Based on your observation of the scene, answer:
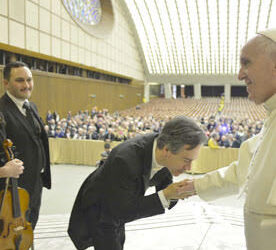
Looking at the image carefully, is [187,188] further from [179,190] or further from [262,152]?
[262,152]

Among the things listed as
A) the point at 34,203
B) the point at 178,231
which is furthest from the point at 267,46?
the point at 178,231

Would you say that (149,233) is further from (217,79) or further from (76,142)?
(217,79)

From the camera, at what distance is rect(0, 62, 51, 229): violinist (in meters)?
2.68

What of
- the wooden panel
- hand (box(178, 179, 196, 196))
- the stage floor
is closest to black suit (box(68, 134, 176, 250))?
hand (box(178, 179, 196, 196))

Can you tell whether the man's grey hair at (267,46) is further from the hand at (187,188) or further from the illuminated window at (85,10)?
the illuminated window at (85,10)

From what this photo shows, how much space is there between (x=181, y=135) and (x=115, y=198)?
520 millimetres

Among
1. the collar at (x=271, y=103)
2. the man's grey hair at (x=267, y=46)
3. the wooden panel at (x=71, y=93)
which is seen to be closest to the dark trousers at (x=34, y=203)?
the collar at (x=271, y=103)

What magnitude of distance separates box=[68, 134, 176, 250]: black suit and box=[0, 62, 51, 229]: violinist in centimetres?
95

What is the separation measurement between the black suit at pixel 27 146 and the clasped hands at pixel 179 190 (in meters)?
1.42

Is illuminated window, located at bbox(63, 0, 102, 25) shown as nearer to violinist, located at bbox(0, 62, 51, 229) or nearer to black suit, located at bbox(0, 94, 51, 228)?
violinist, located at bbox(0, 62, 51, 229)

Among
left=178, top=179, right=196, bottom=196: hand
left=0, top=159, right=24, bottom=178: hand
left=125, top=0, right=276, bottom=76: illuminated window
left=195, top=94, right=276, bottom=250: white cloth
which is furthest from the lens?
left=125, top=0, right=276, bottom=76: illuminated window

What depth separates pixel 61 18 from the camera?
18828 mm

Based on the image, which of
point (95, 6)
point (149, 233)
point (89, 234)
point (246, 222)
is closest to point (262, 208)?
point (246, 222)

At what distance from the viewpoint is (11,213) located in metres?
2.51
